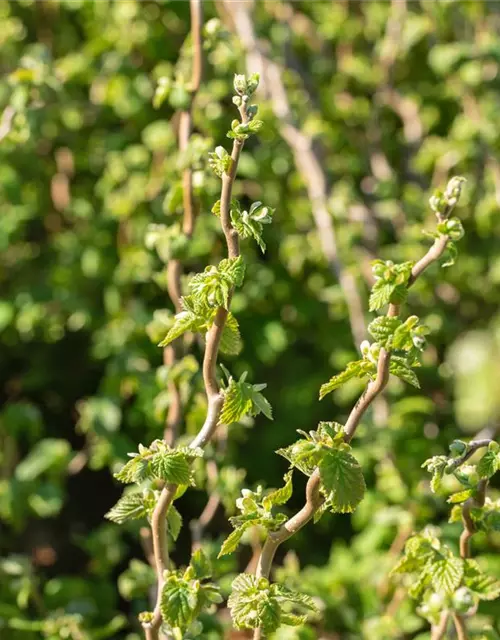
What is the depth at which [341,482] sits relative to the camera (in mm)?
1318

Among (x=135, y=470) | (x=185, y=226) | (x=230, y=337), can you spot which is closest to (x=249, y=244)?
(x=185, y=226)

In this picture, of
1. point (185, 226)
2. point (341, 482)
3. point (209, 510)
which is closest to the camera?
point (341, 482)

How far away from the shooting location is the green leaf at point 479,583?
1562mm

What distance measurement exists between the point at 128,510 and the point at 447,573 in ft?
1.96

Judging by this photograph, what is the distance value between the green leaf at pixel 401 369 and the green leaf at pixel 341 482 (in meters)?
0.16

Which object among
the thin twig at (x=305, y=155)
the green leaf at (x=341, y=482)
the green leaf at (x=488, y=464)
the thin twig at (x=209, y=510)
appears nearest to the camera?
the green leaf at (x=341, y=482)

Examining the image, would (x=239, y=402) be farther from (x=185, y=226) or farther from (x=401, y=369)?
(x=185, y=226)

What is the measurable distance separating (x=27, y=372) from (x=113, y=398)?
2.13ft

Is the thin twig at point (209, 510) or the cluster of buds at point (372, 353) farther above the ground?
the cluster of buds at point (372, 353)

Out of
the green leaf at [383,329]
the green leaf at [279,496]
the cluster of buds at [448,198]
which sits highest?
the cluster of buds at [448,198]

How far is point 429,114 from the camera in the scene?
3.46m

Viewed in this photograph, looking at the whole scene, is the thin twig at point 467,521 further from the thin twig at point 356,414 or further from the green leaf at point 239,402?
the green leaf at point 239,402

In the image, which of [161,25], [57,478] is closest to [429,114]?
[161,25]

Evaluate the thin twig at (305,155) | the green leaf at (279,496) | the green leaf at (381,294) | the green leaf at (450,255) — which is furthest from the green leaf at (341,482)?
the thin twig at (305,155)
